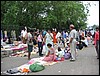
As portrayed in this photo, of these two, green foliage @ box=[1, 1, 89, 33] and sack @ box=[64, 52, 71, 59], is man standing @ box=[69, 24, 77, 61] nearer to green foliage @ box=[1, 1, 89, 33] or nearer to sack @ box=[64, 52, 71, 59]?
sack @ box=[64, 52, 71, 59]

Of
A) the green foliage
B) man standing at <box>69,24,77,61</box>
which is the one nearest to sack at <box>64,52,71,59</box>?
man standing at <box>69,24,77,61</box>

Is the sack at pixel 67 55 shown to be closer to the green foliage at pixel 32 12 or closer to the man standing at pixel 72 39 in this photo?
the man standing at pixel 72 39

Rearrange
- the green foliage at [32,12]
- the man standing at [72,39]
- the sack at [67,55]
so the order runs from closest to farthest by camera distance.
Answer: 1. the man standing at [72,39]
2. the sack at [67,55]
3. the green foliage at [32,12]

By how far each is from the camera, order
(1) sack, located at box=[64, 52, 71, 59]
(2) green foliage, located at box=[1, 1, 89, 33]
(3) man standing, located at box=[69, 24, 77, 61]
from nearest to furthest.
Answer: (3) man standing, located at box=[69, 24, 77, 61] < (1) sack, located at box=[64, 52, 71, 59] < (2) green foliage, located at box=[1, 1, 89, 33]

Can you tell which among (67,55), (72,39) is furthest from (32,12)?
(72,39)

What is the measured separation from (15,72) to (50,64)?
2.49 m

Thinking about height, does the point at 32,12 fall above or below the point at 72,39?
above

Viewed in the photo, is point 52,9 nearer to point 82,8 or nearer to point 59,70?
point 82,8

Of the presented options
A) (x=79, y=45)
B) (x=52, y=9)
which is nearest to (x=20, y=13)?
(x=52, y=9)

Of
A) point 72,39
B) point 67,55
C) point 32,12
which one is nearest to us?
point 72,39

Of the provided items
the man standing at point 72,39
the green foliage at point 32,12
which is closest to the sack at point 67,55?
the man standing at point 72,39

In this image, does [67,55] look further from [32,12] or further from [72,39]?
[32,12]

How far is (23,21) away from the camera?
104 feet

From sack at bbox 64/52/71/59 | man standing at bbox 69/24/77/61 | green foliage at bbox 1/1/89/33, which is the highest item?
green foliage at bbox 1/1/89/33
